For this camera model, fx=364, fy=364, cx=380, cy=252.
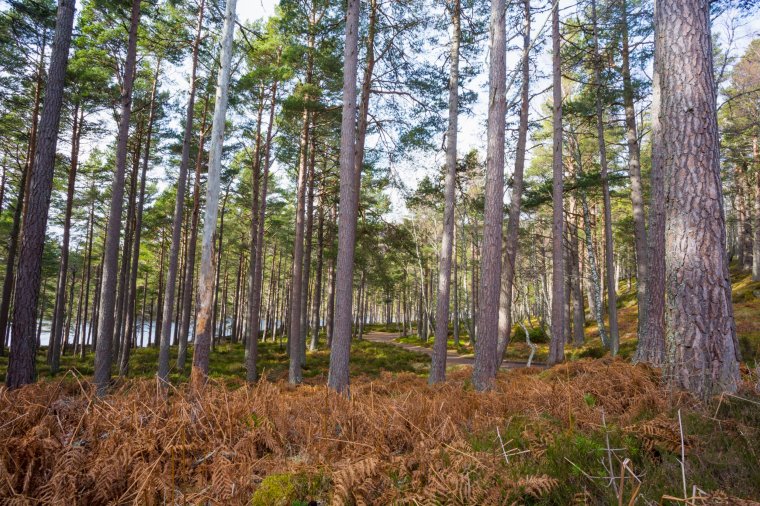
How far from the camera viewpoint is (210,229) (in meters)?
7.35

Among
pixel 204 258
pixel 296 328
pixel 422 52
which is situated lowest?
pixel 296 328

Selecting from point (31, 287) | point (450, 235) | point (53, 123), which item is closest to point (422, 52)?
point (450, 235)

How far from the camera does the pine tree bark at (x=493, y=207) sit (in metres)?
7.12

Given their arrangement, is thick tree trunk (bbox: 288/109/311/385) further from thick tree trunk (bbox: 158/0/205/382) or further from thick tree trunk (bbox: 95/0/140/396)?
thick tree trunk (bbox: 95/0/140/396)

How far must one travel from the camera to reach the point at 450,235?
9672mm

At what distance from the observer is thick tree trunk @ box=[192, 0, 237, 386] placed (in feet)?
23.4

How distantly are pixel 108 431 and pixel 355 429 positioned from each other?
5.18ft

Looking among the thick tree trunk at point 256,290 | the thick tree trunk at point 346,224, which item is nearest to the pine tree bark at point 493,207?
the thick tree trunk at point 346,224

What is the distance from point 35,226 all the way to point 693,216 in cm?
967

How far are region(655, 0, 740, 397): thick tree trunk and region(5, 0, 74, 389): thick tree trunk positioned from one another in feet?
30.2

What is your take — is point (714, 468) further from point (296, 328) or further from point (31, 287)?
point (296, 328)

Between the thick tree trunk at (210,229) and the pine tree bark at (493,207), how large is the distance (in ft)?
17.7

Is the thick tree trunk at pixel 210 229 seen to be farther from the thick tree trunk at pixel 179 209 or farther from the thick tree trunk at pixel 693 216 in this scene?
the thick tree trunk at pixel 693 216

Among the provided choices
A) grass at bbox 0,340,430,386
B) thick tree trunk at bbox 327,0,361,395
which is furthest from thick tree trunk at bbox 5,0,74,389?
grass at bbox 0,340,430,386
